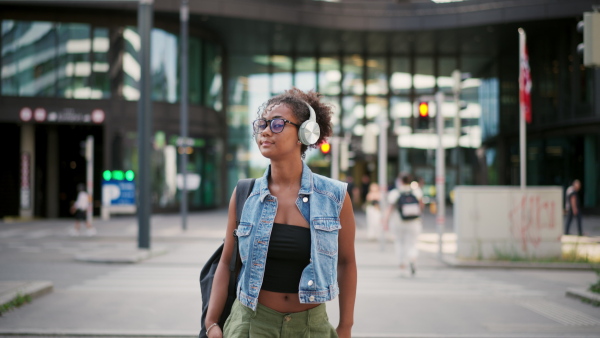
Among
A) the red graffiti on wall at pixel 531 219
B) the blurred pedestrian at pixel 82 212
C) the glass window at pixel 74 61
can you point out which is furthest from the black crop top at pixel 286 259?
the glass window at pixel 74 61

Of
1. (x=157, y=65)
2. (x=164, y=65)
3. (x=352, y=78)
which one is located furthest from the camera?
(x=352, y=78)

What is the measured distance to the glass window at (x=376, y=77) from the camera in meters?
41.2

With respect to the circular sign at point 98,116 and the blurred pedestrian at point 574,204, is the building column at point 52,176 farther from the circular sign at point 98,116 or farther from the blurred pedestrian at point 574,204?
the blurred pedestrian at point 574,204

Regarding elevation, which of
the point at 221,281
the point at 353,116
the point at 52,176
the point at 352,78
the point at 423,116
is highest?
the point at 352,78

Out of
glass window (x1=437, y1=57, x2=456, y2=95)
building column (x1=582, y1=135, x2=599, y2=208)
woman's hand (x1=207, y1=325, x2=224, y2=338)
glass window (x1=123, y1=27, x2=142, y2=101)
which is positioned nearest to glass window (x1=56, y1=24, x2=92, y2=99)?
glass window (x1=123, y1=27, x2=142, y2=101)

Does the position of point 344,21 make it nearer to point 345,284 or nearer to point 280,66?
point 280,66

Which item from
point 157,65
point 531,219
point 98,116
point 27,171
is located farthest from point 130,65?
point 531,219

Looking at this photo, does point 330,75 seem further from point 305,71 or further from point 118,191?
point 118,191

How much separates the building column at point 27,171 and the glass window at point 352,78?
62.9 feet

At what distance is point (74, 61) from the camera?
31.0 metres

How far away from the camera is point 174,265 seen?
1309 cm

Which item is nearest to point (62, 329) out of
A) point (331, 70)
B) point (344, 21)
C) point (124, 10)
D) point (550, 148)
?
point (124, 10)

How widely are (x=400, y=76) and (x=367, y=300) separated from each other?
33.8m

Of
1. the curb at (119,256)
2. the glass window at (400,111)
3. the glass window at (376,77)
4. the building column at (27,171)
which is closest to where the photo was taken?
the curb at (119,256)
